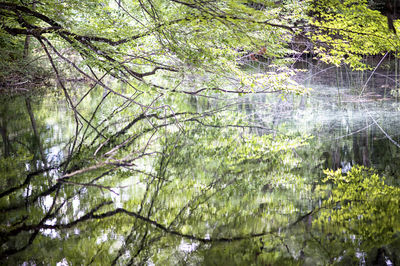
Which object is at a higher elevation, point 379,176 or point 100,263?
point 100,263

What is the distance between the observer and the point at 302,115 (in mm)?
8469

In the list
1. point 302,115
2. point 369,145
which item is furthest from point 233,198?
point 302,115

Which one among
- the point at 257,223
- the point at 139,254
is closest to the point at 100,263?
the point at 139,254

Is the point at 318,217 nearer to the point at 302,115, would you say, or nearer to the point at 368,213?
the point at 368,213

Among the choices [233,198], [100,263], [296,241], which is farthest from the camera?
[233,198]

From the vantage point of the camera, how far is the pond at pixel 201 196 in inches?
88.2

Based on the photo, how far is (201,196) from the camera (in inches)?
128

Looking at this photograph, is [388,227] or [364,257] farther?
[388,227]

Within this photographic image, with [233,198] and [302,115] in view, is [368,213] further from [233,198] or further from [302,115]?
[302,115]

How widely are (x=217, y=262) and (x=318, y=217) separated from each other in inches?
43.9

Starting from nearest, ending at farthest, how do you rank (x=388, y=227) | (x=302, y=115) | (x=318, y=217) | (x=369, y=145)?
(x=388, y=227) → (x=318, y=217) → (x=369, y=145) → (x=302, y=115)

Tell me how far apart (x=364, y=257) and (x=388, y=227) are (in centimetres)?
58

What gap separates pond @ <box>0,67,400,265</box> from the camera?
7.35ft

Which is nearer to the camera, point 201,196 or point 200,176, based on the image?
point 201,196
